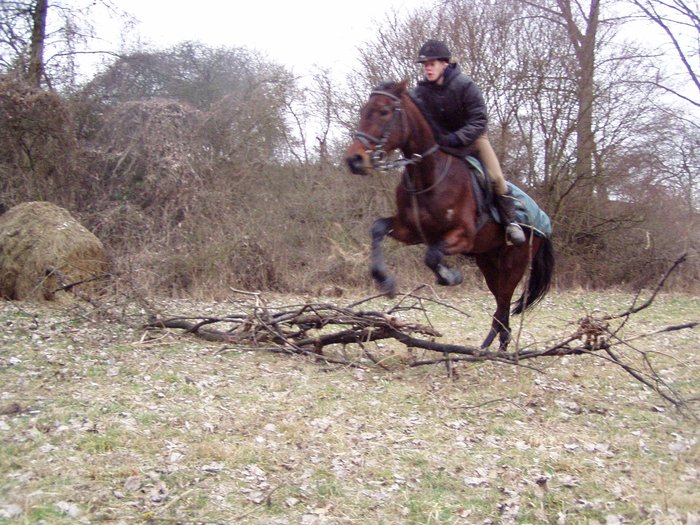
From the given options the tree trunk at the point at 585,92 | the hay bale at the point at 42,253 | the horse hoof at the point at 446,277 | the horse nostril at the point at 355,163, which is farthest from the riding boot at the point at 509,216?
the tree trunk at the point at 585,92

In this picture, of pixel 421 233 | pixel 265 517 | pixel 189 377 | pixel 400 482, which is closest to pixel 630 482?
pixel 400 482

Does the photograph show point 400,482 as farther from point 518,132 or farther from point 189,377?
point 518,132

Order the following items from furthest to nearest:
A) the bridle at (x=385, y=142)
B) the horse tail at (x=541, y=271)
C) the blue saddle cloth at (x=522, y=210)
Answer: the horse tail at (x=541, y=271) < the blue saddle cloth at (x=522, y=210) < the bridle at (x=385, y=142)

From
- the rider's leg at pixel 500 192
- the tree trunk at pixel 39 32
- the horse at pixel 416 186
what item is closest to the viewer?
the horse at pixel 416 186

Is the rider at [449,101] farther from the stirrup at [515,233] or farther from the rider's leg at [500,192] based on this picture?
the stirrup at [515,233]

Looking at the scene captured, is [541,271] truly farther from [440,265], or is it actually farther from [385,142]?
[385,142]

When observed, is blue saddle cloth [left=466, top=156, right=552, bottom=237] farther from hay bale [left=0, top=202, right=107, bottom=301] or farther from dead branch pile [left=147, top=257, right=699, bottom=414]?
hay bale [left=0, top=202, right=107, bottom=301]

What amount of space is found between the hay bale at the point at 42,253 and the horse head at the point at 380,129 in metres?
5.07

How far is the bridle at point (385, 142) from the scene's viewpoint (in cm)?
578

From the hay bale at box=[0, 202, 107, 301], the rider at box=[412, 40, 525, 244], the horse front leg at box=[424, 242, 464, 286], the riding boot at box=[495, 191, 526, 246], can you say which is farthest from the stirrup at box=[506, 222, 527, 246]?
the hay bale at box=[0, 202, 107, 301]

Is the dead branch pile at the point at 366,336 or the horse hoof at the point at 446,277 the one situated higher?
the horse hoof at the point at 446,277

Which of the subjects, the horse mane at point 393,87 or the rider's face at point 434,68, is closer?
the horse mane at point 393,87

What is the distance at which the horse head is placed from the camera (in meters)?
5.64

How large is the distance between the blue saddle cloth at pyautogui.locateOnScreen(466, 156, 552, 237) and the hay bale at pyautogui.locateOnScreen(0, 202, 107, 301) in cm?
545
